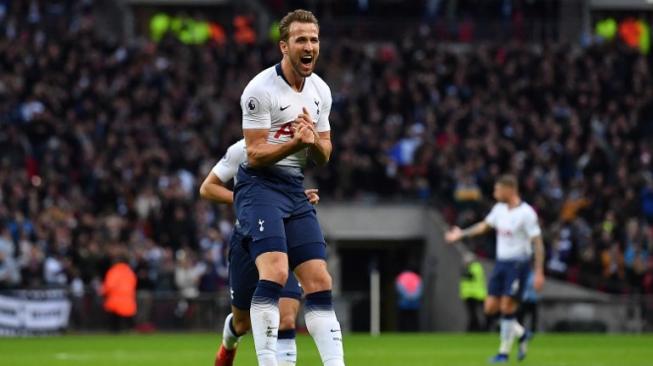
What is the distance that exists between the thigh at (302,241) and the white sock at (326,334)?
0.39 m

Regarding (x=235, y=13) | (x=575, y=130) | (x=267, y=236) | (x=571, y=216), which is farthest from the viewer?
(x=235, y=13)

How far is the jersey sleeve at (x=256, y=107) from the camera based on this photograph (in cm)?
1080

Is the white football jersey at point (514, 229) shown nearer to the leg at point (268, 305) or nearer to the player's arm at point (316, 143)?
the player's arm at point (316, 143)

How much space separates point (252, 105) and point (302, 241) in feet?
3.27

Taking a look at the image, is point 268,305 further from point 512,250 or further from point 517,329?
point 512,250

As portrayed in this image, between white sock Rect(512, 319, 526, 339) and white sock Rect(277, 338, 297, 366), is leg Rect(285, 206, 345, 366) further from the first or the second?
white sock Rect(512, 319, 526, 339)

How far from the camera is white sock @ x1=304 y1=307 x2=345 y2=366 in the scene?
1062cm

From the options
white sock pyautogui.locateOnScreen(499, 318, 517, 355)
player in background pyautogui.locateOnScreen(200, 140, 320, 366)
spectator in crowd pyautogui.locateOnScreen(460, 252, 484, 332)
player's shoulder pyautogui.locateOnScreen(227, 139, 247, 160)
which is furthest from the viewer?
spectator in crowd pyautogui.locateOnScreen(460, 252, 484, 332)

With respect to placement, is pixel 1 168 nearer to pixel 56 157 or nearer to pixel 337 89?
pixel 56 157

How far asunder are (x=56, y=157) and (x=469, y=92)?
10.7 meters

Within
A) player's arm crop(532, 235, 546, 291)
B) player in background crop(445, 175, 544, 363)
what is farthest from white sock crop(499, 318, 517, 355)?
player's arm crop(532, 235, 546, 291)

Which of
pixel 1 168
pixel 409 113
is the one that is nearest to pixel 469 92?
pixel 409 113

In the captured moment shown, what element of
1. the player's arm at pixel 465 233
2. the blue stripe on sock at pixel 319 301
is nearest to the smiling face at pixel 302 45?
the blue stripe on sock at pixel 319 301

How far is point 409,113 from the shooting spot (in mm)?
37125
